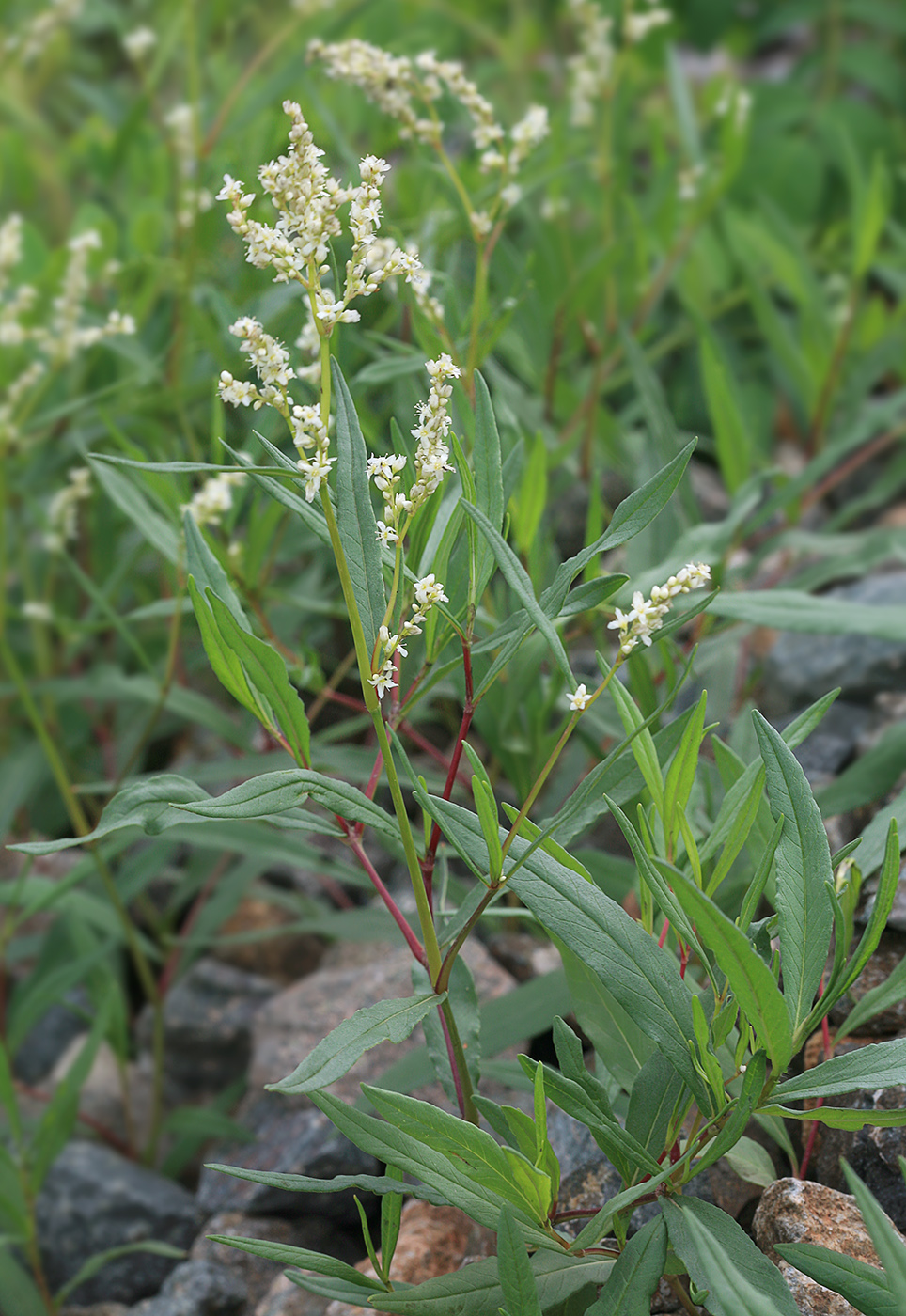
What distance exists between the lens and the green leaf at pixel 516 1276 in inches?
21.6

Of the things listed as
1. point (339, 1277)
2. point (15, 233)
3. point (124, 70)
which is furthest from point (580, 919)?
point (124, 70)

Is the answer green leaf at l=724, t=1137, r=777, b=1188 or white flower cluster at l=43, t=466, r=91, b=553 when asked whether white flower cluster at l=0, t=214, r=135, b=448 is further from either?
green leaf at l=724, t=1137, r=777, b=1188

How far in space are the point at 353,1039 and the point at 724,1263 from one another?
0.64 ft

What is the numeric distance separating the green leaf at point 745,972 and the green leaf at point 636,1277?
115 mm

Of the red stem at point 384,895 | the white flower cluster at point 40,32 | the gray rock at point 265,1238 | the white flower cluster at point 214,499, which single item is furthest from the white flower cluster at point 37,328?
the gray rock at point 265,1238

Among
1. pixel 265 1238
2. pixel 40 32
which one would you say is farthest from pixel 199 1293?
pixel 40 32

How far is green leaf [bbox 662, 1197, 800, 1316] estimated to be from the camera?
506 millimetres

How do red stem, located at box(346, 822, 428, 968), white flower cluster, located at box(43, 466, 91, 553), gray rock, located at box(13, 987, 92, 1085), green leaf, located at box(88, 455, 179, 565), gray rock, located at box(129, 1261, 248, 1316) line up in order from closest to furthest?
red stem, located at box(346, 822, 428, 968), gray rock, located at box(129, 1261, 248, 1316), green leaf, located at box(88, 455, 179, 565), white flower cluster, located at box(43, 466, 91, 553), gray rock, located at box(13, 987, 92, 1085)

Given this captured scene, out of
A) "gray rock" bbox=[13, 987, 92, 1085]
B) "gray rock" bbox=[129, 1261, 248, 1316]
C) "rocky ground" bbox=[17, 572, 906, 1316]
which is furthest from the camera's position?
"gray rock" bbox=[13, 987, 92, 1085]

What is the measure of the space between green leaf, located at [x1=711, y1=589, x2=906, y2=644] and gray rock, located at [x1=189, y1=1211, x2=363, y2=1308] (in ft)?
1.93

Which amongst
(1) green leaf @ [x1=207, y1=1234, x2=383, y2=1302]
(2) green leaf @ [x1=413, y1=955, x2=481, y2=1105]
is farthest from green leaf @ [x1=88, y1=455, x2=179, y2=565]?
(1) green leaf @ [x1=207, y1=1234, x2=383, y2=1302]

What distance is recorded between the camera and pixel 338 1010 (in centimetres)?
104

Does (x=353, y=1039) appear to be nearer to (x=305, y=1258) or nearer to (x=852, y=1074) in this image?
(x=305, y=1258)

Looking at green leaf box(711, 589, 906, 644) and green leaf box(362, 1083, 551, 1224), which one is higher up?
green leaf box(711, 589, 906, 644)
